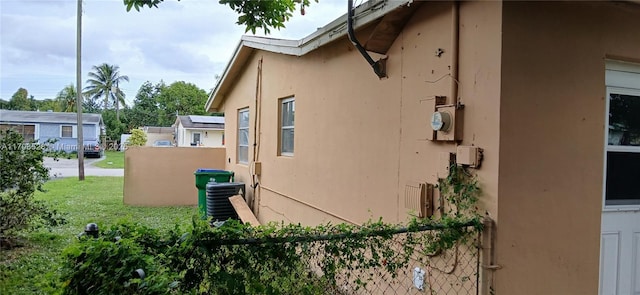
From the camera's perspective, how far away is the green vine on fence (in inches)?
74.7

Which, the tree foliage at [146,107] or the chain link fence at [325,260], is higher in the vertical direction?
the tree foliage at [146,107]

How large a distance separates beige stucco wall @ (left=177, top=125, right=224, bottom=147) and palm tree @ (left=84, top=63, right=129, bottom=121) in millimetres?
23094

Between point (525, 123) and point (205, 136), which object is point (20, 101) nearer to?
point (205, 136)

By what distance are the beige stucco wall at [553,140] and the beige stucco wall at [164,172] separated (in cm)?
1032

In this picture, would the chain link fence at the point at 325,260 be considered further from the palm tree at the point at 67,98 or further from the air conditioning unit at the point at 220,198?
the palm tree at the point at 67,98

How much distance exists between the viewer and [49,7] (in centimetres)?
446

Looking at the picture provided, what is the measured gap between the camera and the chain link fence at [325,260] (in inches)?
95.7

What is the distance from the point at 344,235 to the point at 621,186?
2484mm

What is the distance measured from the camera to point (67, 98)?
52344 mm

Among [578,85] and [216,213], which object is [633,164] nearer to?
[578,85]

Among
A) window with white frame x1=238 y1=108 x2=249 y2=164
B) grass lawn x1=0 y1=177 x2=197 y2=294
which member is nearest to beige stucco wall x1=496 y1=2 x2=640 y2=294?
grass lawn x1=0 y1=177 x2=197 y2=294

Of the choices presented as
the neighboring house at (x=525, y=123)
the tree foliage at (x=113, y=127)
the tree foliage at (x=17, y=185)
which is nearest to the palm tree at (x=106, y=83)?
the tree foliage at (x=113, y=127)

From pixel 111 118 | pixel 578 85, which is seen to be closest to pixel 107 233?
pixel 578 85

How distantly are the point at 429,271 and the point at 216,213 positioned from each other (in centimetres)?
654
